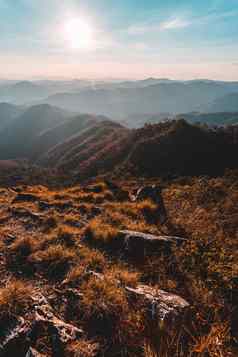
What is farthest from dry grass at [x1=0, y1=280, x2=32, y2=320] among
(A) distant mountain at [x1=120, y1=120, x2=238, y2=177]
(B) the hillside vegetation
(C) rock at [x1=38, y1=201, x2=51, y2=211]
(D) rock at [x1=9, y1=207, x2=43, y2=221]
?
(A) distant mountain at [x1=120, y1=120, x2=238, y2=177]

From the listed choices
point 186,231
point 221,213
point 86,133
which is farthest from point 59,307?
point 86,133

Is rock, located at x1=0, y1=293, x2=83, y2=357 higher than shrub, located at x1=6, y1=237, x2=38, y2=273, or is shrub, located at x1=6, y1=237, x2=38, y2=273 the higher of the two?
rock, located at x1=0, y1=293, x2=83, y2=357

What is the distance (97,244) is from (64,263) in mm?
1270

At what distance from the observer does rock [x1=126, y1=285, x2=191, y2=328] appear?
358 centimetres

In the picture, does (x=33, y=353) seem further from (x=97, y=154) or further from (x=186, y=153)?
(x=97, y=154)

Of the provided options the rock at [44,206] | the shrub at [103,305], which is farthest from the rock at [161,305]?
the rock at [44,206]

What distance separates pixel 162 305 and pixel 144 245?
221 cm

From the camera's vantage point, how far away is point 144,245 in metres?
6.01

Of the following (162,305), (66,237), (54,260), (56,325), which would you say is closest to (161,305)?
(162,305)

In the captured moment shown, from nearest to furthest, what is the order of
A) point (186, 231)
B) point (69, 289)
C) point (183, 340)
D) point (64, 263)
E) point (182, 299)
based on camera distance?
point (183, 340)
point (182, 299)
point (69, 289)
point (64, 263)
point (186, 231)

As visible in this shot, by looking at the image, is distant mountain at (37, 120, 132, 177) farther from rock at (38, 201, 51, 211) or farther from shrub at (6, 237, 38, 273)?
shrub at (6, 237, 38, 273)

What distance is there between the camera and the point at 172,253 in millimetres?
5664

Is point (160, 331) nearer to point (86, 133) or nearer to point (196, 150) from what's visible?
point (196, 150)

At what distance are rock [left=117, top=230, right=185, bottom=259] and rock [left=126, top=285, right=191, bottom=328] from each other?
1.40m
